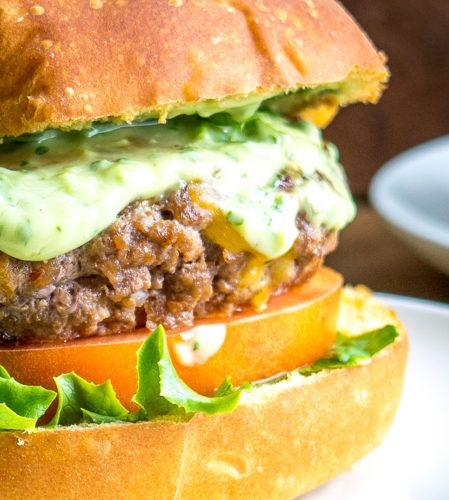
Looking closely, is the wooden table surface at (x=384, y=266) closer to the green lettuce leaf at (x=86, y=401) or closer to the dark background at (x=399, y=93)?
the dark background at (x=399, y=93)

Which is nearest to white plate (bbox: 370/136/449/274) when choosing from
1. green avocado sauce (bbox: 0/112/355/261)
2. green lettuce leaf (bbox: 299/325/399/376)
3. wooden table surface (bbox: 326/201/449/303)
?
wooden table surface (bbox: 326/201/449/303)

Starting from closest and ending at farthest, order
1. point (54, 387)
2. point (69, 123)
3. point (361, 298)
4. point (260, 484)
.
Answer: point (69, 123) → point (54, 387) → point (260, 484) → point (361, 298)

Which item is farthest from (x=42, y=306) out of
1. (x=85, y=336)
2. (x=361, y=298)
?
(x=361, y=298)

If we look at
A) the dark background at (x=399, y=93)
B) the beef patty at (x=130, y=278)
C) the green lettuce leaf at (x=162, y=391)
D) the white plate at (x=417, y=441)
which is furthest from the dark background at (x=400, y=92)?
the green lettuce leaf at (x=162, y=391)

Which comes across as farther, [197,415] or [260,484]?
[260,484]

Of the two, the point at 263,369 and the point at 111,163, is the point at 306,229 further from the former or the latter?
the point at 111,163

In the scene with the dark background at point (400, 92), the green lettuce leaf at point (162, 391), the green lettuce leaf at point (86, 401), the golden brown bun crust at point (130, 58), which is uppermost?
the golden brown bun crust at point (130, 58)
